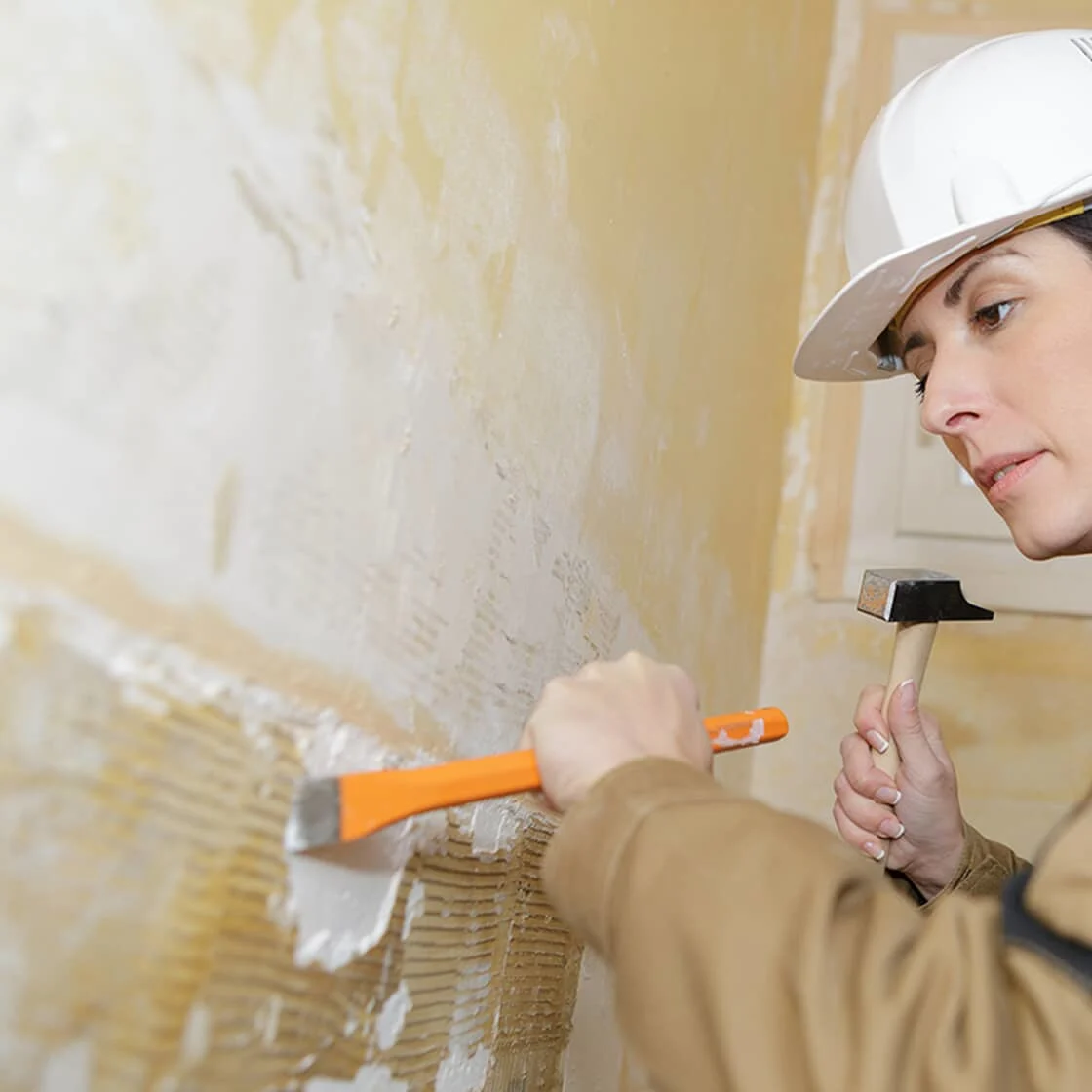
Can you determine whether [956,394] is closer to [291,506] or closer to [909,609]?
[909,609]

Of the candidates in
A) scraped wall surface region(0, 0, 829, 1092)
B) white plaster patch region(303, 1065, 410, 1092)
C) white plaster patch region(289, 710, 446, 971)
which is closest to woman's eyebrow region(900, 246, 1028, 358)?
scraped wall surface region(0, 0, 829, 1092)

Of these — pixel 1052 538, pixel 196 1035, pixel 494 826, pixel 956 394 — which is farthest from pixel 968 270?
pixel 196 1035

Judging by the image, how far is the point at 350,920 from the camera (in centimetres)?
72

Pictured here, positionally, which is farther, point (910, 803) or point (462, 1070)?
point (910, 803)

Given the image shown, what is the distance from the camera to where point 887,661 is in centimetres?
202

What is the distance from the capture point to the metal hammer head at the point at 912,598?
4.16 feet

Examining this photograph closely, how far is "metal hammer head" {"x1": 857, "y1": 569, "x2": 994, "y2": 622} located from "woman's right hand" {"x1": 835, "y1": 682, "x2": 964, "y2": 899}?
0.27 feet

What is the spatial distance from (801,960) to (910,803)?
73cm

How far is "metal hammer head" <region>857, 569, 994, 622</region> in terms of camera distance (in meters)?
1.27

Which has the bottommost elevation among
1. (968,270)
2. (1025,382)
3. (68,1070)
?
(68,1070)

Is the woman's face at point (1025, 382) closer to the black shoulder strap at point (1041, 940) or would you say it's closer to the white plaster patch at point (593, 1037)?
the black shoulder strap at point (1041, 940)

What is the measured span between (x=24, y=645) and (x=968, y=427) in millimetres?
804

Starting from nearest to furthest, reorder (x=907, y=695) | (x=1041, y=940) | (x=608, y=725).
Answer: (x=1041, y=940) → (x=608, y=725) → (x=907, y=695)

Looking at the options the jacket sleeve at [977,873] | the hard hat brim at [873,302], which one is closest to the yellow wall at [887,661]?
the jacket sleeve at [977,873]
